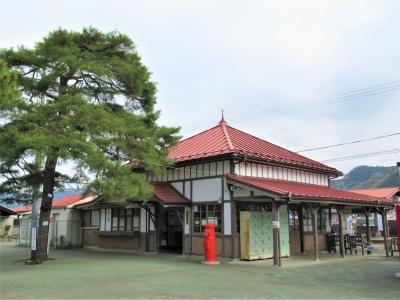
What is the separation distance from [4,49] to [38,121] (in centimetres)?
358

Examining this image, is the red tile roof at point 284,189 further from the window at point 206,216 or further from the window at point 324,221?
the window at point 324,221

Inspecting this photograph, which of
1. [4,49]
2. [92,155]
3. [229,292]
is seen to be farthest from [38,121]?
[229,292]

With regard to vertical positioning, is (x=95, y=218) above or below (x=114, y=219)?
above

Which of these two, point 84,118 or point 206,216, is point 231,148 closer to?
point 206,216

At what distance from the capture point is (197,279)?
37.8ft

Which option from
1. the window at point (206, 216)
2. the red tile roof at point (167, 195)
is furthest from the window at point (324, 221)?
the red tile roof at point (167, 195)

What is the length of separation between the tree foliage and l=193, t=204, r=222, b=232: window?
2889mm

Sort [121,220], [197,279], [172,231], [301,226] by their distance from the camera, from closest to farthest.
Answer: [197,279] → [301,226] → [172,231] → [121,220]

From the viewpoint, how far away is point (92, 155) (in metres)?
13.4

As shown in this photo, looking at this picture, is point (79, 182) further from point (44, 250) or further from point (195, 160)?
point (195, 160)

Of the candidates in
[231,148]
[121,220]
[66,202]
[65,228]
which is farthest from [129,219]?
[66,202]

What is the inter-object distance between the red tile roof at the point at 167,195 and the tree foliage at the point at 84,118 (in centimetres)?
165

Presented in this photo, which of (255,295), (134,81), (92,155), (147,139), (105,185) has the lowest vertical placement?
(255,295)

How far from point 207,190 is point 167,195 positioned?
1837mm
